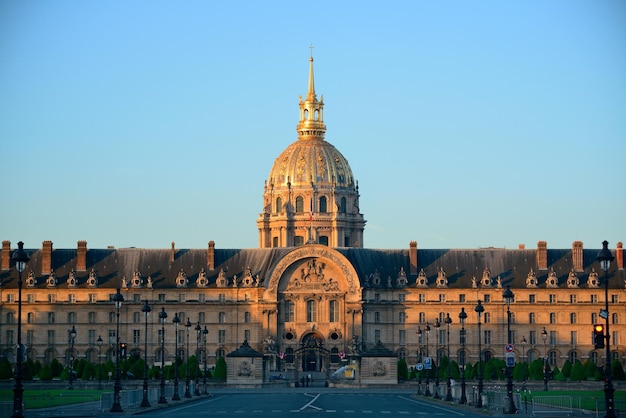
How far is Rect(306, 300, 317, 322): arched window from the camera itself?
6649 inches

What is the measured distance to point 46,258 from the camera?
171 m

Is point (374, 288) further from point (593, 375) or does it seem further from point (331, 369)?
point (593, 375)

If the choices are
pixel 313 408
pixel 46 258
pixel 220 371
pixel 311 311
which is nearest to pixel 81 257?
pixel 46 258

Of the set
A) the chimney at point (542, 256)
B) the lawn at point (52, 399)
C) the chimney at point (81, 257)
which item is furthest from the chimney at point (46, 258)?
the lawn at point (52, 399)

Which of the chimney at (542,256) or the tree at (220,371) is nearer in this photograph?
the tree at (220,371)

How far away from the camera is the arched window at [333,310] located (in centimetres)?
16888

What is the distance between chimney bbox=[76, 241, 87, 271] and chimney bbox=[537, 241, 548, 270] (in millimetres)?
44746

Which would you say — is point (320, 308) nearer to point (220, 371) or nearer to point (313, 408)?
point (220, 371)

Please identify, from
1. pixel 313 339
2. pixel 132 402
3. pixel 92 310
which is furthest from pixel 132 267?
pixel 132 402

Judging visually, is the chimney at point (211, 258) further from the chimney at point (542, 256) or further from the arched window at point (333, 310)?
the chimney at point (542, 256)

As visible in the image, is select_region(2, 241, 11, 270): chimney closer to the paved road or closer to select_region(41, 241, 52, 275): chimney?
select_region(41, 241, 52, 275): chimney

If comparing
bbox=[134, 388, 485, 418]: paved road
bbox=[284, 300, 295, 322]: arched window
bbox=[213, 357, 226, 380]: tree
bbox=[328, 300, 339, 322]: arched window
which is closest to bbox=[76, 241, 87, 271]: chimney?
bbox=[284, 300, 295, 322]: arched window

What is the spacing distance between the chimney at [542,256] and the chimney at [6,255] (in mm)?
51938

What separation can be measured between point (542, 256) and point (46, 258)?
48738 mm
